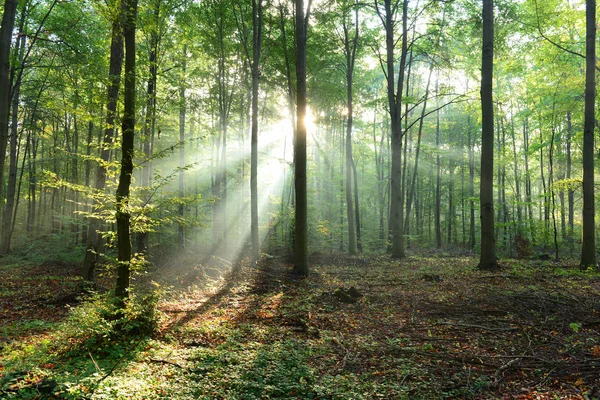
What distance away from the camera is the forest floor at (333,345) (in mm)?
3613

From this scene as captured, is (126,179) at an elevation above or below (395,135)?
below

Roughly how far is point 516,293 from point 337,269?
22.7 feet

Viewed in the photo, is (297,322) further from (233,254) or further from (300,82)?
(233,254)

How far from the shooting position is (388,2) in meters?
15.3

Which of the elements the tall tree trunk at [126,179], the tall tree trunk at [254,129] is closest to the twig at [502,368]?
the tall tree trunk at [126,179]

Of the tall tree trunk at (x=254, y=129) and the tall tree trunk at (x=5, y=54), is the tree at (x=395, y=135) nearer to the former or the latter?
the tall tree trunk at (x=254, y=129)

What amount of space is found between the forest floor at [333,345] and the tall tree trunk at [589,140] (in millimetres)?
1145

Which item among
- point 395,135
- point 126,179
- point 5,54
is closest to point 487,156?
point 395,135

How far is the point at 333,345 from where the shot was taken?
5.25 metres

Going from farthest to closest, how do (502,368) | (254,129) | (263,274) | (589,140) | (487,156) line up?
(254,129)
(263,274)
(487,156)
(589,140)
(502,368)

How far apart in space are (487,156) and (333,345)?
8.40 meters

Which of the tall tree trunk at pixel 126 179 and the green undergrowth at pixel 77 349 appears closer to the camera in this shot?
the green undergrowth at pixel 77 349

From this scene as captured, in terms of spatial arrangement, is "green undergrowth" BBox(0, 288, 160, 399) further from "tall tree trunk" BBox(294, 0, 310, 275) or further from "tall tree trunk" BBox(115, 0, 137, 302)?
"tall tree trunk" BBox(294, 0, 310, 275)

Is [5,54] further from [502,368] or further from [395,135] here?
[395,135]
